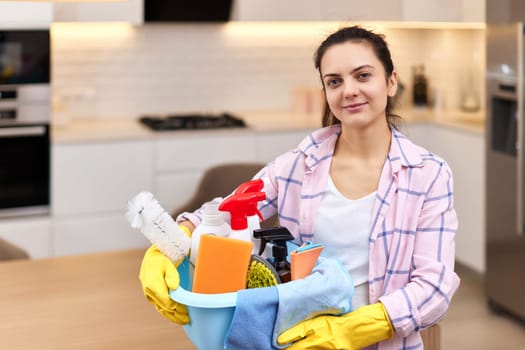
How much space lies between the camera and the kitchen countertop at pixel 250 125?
3963mm

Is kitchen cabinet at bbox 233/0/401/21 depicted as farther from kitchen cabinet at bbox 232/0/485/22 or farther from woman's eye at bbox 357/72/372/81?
woman's eye at bbox 357/72/372/81

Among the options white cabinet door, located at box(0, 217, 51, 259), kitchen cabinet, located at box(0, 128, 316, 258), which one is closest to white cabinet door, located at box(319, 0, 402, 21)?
kitchen cabinet, located at box(0, 128, 316, 258)

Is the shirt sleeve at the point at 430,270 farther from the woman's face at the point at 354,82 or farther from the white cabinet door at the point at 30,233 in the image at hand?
the white cabinet door at the point at 30,233

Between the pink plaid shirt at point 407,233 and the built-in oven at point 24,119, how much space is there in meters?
2.57

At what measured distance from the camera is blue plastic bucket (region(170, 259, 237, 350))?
3.76 feet

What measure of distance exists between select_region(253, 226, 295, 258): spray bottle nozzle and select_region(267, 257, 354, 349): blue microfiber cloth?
0.20ft

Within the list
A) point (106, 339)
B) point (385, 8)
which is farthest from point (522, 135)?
point (106, 339)

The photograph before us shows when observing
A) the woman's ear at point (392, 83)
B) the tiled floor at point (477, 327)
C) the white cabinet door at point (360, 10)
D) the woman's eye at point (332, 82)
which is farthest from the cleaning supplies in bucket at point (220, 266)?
the white cabinet door at point (360, 10)

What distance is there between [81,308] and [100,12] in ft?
8.37

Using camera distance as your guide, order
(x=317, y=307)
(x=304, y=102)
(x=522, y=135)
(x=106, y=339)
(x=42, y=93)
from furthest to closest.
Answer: (x=304, y=102) → (x=42, y=93) → (x=522, y=135) → (x=106, y=339) → (x=317, y=307)

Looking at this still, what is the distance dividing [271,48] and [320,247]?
141 inches

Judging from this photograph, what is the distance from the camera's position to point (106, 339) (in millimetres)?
1625

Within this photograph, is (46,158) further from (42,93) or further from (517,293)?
(517,293)

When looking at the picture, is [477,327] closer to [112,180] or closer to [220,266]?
[112,180]
